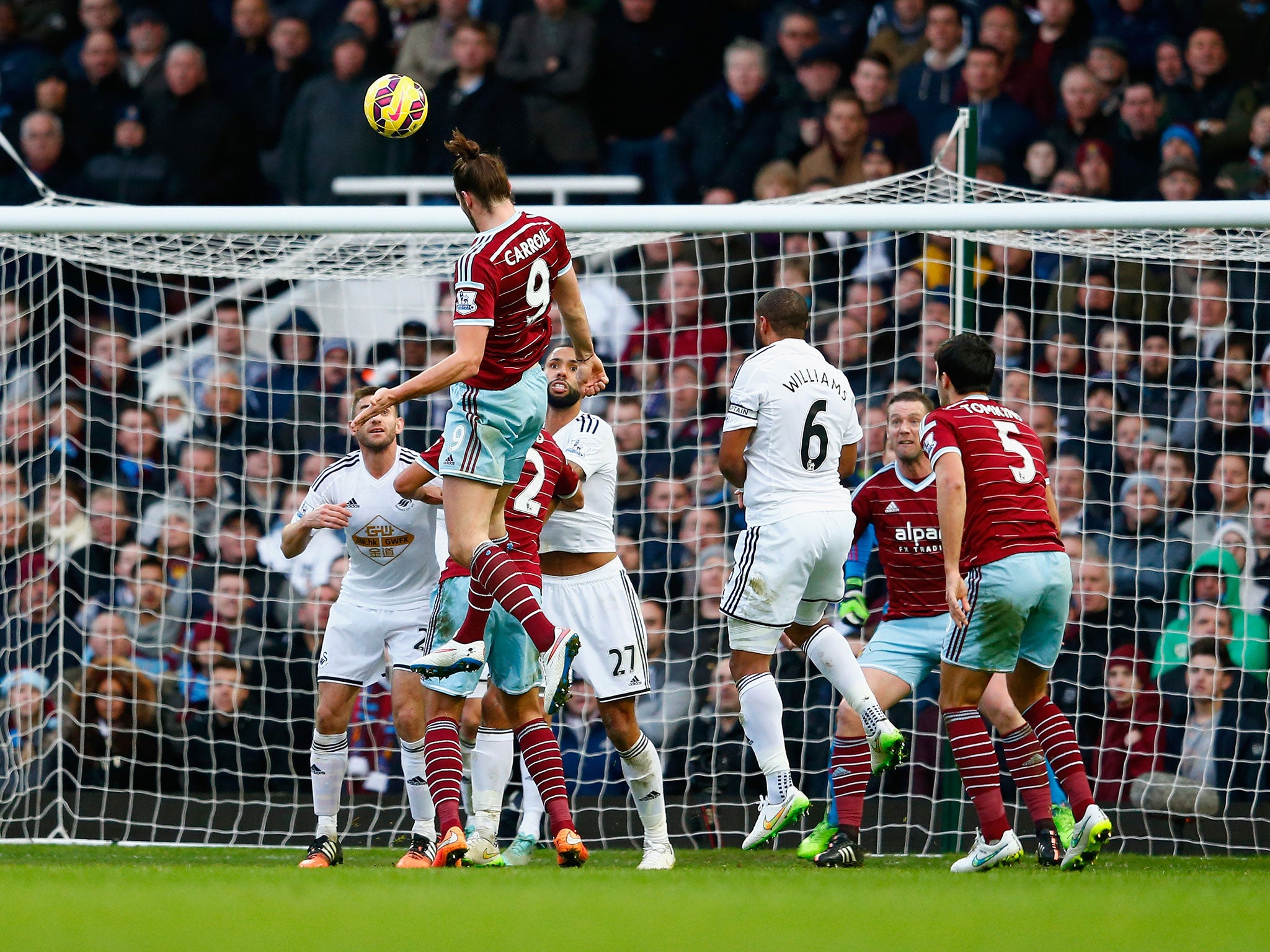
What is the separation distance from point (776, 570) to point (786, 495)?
1.20 feet

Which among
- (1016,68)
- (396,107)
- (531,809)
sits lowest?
(531,809)

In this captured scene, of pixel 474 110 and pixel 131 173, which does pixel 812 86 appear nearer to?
pixel 474 110

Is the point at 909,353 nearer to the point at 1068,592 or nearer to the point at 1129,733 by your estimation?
the point at 1129,733

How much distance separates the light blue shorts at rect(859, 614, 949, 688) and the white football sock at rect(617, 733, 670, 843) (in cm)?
119

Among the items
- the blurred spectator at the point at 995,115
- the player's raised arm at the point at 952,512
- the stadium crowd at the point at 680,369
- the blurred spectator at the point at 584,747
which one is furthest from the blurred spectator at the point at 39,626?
the blurred spectator at the point at 995,115

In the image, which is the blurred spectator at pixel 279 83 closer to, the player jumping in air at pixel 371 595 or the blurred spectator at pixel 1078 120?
the player jumping in air at pixel 371 595

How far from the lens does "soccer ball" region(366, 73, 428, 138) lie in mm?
7000

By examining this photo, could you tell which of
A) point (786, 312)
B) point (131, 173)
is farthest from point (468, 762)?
point (131, 173)

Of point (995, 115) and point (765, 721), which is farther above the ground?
point (995, 115)

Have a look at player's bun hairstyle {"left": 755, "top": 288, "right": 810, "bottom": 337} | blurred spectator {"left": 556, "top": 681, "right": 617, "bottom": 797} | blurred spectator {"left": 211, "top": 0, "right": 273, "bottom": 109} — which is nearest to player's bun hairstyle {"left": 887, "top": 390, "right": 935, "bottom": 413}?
player's bun hairstyle {"left": 755, "top": 288, "right": 810, "bottom": 337}

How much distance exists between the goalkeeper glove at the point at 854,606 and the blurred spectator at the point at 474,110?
576cm

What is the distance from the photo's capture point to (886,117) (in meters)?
12.2

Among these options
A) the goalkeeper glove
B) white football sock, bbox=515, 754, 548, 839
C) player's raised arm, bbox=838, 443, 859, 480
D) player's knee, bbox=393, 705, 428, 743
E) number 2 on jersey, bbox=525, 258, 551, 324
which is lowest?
white football sock, bbox=515, 754, 548, 839

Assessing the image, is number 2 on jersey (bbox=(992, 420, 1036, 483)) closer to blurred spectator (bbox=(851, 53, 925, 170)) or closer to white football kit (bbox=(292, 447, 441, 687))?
white football kit (bbox=(292, 447, 441, 687))
